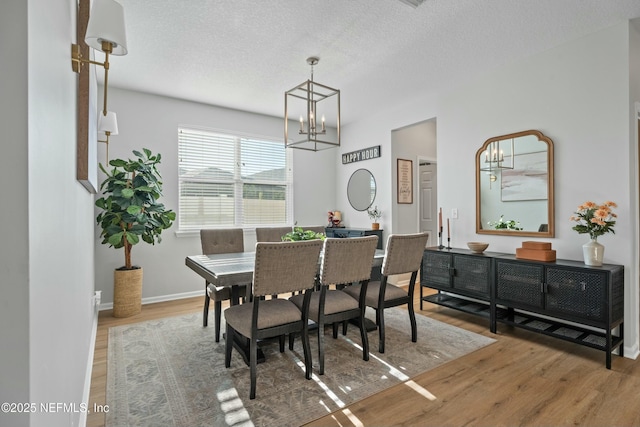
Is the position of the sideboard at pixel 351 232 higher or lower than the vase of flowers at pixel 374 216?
lower

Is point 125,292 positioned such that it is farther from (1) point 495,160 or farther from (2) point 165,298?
(1) point 495,160

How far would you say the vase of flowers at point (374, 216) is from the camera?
Answer: 5.06 meters

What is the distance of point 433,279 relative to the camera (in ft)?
12.1

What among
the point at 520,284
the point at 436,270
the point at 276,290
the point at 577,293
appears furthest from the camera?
the point at 436,270

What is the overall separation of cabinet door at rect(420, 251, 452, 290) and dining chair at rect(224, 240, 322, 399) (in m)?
1.94

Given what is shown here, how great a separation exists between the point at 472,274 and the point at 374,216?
209 centimetres

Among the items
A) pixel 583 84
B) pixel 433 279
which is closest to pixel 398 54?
pixel 583 84

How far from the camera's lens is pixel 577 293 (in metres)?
2.56

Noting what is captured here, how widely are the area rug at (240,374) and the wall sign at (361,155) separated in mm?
2885

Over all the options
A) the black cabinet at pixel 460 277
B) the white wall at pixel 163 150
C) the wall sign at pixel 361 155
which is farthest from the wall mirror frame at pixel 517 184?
Result: the white wall at pixel 163 150

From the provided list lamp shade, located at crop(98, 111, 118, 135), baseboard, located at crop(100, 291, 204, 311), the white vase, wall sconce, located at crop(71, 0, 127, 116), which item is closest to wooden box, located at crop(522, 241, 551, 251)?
the white vase

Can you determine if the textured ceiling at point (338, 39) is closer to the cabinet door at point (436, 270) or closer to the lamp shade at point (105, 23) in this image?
the lamp shade at point (105, 23)

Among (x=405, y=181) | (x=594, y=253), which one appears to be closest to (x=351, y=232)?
(x=405, y=181)

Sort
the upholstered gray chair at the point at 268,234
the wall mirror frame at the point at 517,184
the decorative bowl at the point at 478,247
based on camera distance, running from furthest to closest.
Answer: the upholstered gray chair at the point at 268,234, the decorative bowl at the point at 478,247, the wall mirror frame at the point at 517,184
